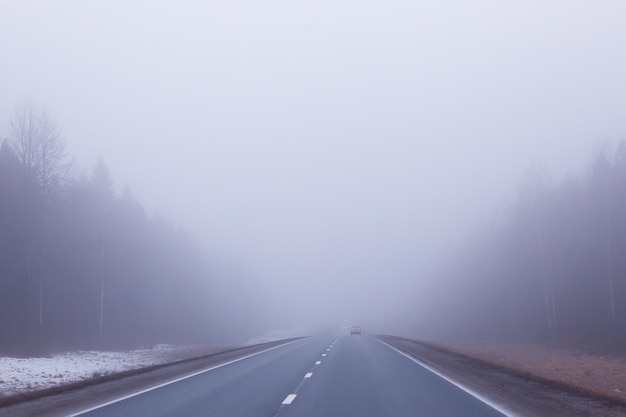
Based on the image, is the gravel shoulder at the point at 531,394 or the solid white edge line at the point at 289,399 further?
the solid white edge line at the point at 289,399

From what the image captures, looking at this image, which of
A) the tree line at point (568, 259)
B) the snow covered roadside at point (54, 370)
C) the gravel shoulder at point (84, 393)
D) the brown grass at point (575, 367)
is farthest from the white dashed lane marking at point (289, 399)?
the tree line at point (568, 259)

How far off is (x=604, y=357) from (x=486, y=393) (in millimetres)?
22562

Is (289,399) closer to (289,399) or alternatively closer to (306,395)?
(289,399)

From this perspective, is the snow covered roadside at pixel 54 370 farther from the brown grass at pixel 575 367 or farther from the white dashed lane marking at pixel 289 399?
the brown grass at pixel 575 367

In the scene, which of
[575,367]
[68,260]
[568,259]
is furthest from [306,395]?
[568,259]

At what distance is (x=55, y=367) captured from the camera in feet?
95.5

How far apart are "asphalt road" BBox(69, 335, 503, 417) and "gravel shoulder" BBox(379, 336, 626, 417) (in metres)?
0.78

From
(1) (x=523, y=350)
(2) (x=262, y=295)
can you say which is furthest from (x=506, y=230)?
(2) (x=262, y=295)

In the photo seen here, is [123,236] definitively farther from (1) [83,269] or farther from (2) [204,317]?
(2) [204,317]

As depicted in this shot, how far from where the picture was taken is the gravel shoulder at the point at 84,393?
51.6ft

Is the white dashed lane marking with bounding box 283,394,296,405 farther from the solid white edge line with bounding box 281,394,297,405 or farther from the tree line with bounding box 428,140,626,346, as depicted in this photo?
the tree line with bounding box 428,140,626,346

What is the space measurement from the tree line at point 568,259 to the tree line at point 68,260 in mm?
31659

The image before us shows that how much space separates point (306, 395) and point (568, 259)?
45922mm

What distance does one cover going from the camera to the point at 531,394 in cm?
1905
